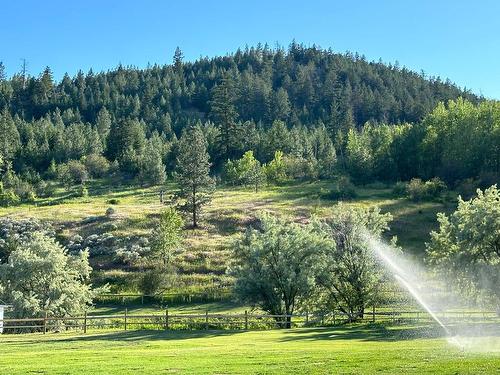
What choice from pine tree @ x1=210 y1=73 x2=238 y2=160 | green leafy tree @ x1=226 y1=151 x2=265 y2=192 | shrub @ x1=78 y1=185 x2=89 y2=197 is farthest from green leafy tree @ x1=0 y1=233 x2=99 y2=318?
pine tree @ x1=210 y1=73 x2=238 y2=160

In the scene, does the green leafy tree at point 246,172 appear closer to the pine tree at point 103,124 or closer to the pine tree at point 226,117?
the pine tree at point 226,117

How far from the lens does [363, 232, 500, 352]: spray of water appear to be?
2436 cm

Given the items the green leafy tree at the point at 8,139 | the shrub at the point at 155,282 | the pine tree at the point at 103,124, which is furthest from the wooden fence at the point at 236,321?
the pine tree at the point at 103,124

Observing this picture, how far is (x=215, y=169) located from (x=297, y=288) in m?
107

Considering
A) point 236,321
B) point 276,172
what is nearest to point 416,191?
point 276,172

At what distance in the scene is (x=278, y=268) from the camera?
41062mm

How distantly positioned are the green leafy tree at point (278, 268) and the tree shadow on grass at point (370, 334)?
5.80 m

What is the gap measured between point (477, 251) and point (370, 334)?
1107 cm

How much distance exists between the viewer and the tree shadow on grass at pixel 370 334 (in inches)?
1123

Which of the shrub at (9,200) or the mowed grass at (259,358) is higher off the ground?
the shrub at (9,200)

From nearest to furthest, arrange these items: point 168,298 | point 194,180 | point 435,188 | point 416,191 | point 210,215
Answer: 1. point 168,298
2. point 194,180
3. point 210,215
4. point 416,191
5. point 435,188

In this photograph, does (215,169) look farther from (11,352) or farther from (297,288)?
(11,352)

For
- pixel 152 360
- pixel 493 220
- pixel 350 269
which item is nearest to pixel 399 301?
pixel 350 269

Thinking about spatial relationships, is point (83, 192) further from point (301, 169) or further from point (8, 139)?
point (8, 139)
